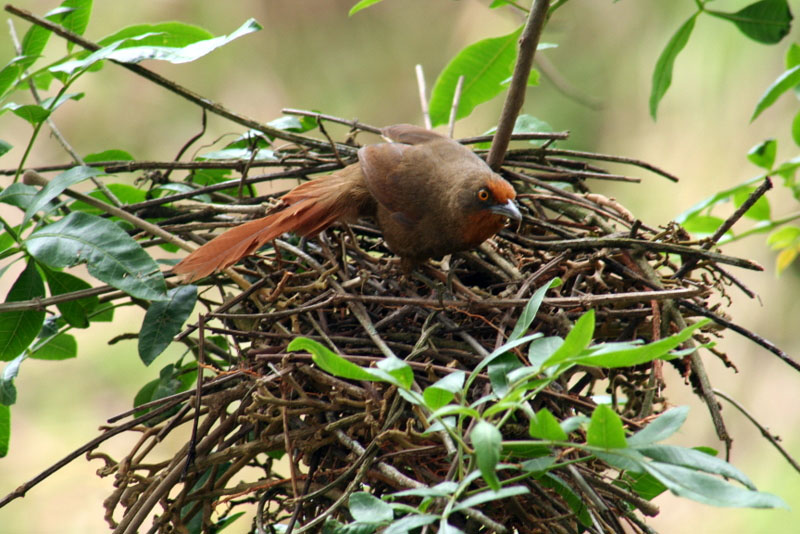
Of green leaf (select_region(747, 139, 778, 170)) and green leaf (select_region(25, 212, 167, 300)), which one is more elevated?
green leaf (select_region(747, 139, 778, 170))

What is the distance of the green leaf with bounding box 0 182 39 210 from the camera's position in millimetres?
1512

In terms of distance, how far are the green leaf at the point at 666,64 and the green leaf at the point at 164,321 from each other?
48.8 inches

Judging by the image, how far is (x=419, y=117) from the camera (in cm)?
489

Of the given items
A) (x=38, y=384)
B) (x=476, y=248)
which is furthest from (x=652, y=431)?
(x=38, y=384)

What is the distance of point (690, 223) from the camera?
214cm

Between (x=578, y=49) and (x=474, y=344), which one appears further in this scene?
(x=578, y=49)

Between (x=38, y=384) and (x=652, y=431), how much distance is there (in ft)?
13.5

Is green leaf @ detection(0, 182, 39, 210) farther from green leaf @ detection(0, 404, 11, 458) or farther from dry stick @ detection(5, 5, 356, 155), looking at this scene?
green leaf @ detection(0, 404, 11, 458)

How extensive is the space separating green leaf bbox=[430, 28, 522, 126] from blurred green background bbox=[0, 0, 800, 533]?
60.8 inches

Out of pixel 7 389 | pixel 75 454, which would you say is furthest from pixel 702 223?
pixel 7 389

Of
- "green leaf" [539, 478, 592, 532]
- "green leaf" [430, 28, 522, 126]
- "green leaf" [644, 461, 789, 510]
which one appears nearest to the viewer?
"green leaf" [644, 461, 789, 510]

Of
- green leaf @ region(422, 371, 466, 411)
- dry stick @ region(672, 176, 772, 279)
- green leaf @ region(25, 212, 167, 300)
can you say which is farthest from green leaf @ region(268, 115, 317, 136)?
green leaf @ region(422, 371, 466, 411)

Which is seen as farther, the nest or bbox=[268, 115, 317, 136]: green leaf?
bbox=[268, 115, 317, 136]: green leaf

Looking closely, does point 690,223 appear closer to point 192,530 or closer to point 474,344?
point 474,344
